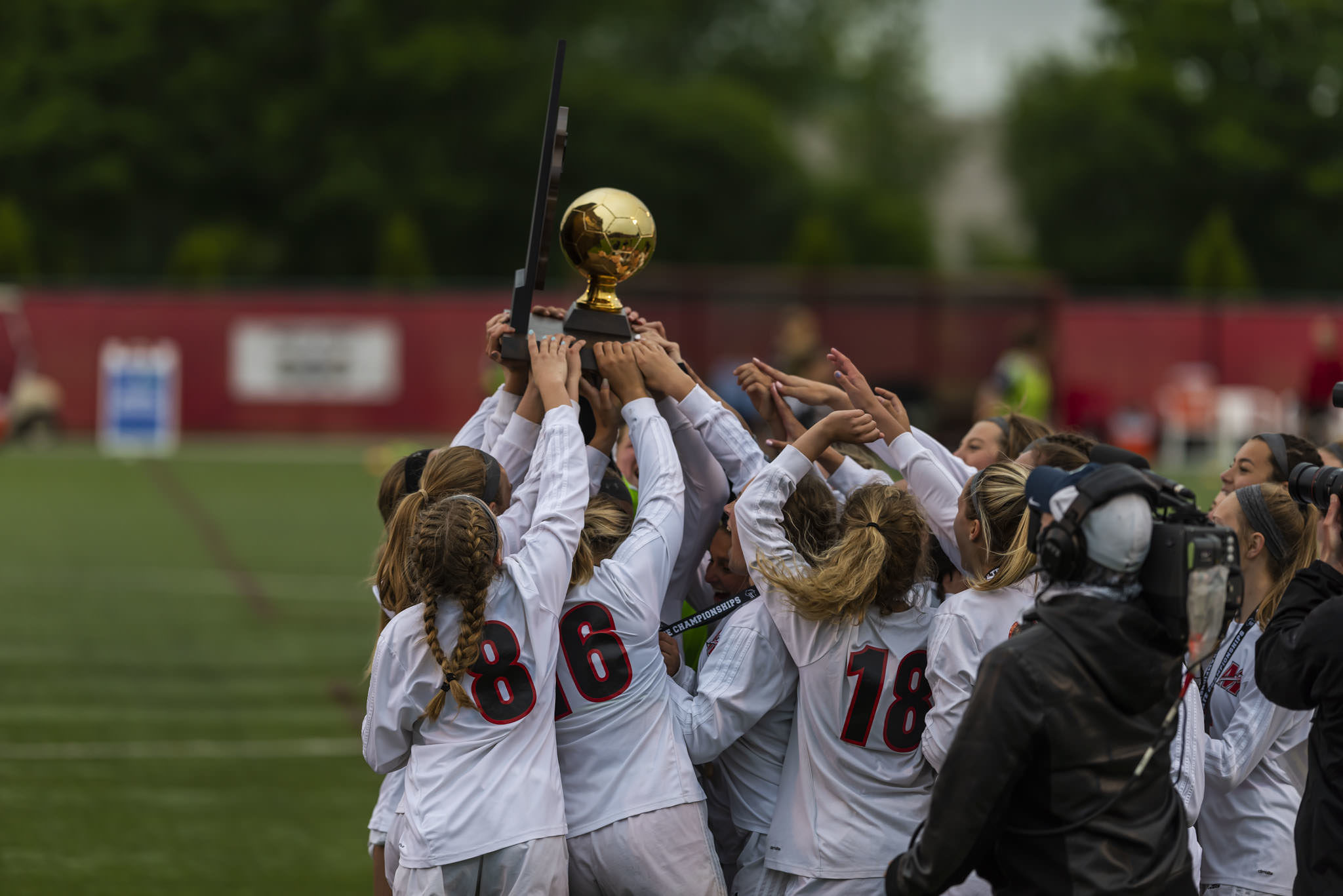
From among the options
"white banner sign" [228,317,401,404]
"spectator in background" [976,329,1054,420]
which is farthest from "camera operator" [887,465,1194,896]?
"white banner sign" [228,317,401,404]

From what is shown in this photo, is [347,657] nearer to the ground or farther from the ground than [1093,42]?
nearer to the ground

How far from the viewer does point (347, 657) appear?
33.5ft

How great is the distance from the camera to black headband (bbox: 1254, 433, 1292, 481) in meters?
4.15

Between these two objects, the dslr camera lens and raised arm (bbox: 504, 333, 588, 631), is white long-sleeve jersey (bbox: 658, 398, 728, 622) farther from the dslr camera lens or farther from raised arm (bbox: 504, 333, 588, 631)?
the dslr camera lens

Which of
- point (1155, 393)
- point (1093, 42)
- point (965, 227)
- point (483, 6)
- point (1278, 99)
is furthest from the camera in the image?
point (965, 227)

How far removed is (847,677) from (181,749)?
552 centimetres

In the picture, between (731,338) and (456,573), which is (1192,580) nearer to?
(456,573)

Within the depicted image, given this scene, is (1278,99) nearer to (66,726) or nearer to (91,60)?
(91,60)

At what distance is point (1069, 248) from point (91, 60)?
34.0 metres

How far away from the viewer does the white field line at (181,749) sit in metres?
7.66

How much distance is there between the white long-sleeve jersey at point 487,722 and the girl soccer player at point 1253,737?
1664 millimetres

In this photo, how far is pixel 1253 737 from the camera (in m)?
3.69

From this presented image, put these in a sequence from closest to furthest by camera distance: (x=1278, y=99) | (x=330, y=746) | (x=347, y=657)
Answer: (x=330, y=746), (x=347, y=657), (x=1278, y=99)

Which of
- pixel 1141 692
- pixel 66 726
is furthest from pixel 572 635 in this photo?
pixel 66 726
